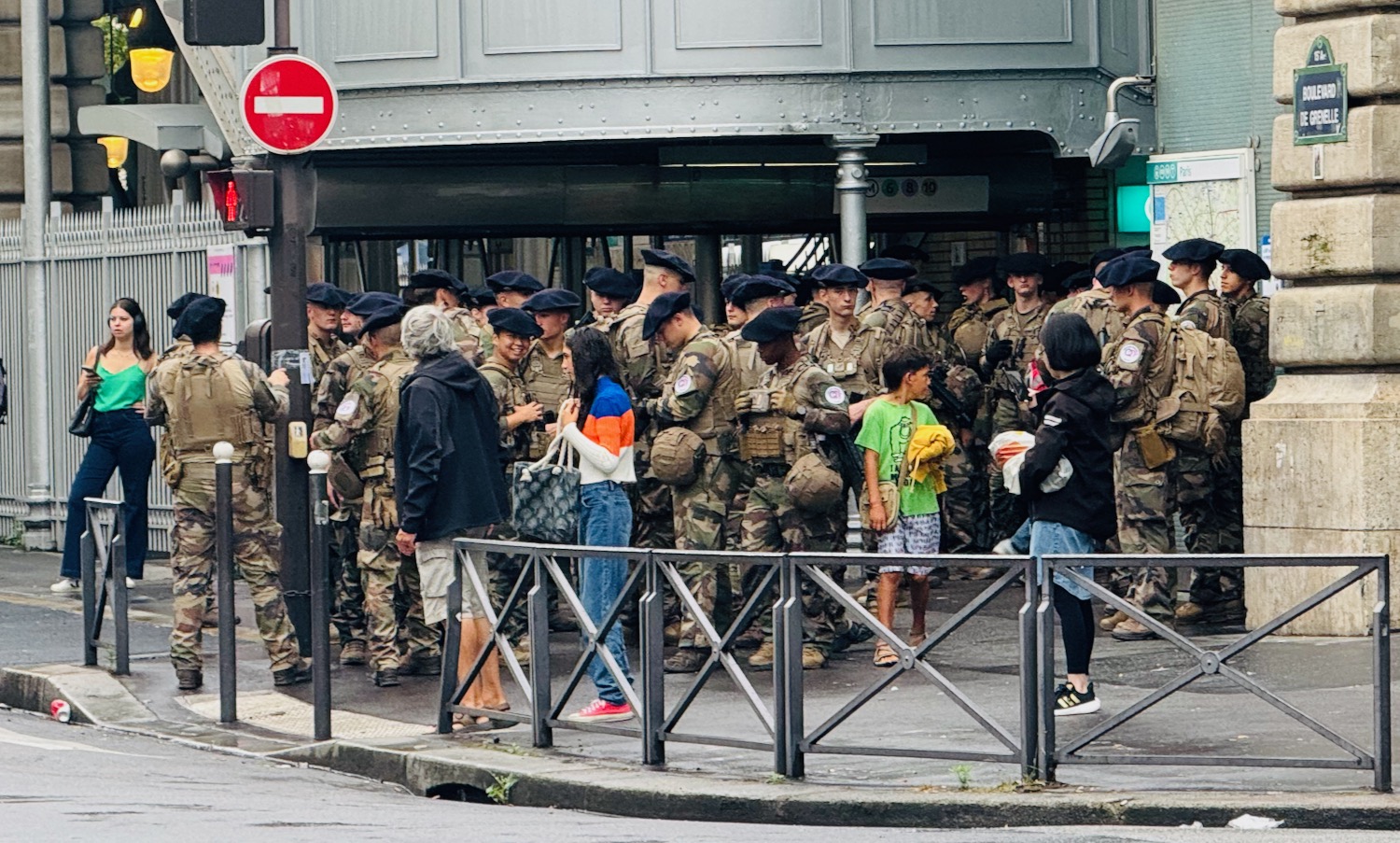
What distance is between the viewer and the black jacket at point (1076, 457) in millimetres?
9719

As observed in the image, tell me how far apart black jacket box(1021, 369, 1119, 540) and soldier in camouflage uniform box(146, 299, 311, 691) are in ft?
12.7

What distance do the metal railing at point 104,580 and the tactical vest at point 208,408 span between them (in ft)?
1.60

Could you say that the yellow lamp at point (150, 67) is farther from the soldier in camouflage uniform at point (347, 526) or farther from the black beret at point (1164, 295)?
the black beret at point (1164, 295)

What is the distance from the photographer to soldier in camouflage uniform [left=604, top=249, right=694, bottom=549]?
12.4 m

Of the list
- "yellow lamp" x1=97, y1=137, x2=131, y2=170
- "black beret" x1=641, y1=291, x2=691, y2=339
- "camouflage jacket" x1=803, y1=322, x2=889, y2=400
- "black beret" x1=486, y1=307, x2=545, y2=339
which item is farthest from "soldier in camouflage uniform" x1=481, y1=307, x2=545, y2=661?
"yellow lamp" x1=97, y1=137, x2=131, y2=170

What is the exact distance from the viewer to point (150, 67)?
20312 mm

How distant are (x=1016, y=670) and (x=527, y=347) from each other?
185 inches

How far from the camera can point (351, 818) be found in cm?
807

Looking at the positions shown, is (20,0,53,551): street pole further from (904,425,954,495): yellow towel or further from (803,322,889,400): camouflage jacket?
(904,425,954,495): yellow towel

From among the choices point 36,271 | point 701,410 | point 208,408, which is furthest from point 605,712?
point 36,271

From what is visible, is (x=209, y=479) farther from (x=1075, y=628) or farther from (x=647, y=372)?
(x=1075, y=628)

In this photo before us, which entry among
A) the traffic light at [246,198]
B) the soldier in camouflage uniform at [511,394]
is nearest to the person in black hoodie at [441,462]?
the soldier in camouflage uniform at [511,394]

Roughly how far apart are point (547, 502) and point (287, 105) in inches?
92.4

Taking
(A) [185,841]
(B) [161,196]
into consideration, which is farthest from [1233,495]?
(B) [161,196]
